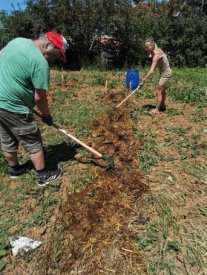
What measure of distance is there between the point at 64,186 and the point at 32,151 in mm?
583

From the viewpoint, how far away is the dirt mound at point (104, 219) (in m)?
3.31

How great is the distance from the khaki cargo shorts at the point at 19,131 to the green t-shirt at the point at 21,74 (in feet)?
0.29

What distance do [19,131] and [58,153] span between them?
1.22 metres

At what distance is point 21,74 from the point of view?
379 cm

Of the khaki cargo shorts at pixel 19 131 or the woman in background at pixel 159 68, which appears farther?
the woman in background at pixel 159 68

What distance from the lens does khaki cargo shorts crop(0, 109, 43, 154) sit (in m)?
4.01

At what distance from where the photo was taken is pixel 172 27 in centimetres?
1400

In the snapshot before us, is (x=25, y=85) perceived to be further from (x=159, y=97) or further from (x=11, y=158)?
(x=159, y=97)

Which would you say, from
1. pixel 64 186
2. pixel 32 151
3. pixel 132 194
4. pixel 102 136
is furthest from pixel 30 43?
pixel 102 136

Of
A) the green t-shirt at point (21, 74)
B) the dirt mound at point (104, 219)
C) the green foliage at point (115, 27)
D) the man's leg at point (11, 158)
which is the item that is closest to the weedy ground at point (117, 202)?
the dirt mound at point (104, 219)

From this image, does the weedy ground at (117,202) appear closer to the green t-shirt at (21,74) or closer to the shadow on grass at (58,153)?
the shadow on grass at (58,153)

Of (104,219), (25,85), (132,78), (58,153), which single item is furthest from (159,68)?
(104,219)

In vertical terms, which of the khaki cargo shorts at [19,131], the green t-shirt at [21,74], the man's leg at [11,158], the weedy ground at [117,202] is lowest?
the weedy ground at [117,202]

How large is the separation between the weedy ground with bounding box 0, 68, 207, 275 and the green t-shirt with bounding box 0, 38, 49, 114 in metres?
1.09
